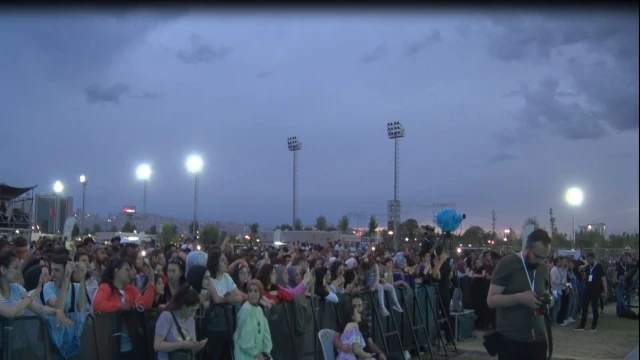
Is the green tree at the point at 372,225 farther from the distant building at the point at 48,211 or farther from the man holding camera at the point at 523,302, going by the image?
the man holding camera at the point at 523,302

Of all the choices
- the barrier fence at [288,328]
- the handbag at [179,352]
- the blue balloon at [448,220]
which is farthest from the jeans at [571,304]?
the handbag at [179,352]

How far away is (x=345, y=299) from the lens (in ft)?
33.1

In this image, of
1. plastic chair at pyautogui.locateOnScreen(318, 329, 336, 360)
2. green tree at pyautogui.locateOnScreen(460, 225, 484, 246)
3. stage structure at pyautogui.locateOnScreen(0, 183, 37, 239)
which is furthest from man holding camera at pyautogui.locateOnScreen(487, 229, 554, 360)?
green tree at pyautogui.locateOnScreen(460, 225, 484, 246)

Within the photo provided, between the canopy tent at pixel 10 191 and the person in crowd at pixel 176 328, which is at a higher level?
the canopy tent at pixel 10 191

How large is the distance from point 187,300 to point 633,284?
63.7ft

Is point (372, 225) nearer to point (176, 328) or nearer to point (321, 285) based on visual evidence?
point (321, 285)

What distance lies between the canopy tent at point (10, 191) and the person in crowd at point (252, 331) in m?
28.0

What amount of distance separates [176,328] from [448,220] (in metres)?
9.93

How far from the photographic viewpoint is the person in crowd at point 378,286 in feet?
34.9

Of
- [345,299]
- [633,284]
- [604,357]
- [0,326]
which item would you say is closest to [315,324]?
[345,299]

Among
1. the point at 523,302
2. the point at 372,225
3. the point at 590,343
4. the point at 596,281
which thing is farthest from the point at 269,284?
the point at 372,225

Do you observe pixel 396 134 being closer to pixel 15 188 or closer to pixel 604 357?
pixel 15 188

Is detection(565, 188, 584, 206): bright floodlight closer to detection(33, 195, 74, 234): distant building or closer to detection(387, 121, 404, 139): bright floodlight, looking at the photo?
detection(387, 121, 404, 139): bright floodlight

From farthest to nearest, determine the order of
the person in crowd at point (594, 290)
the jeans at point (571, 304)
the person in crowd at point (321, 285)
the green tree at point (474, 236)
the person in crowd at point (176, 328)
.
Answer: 1. the green tree at point (474, 236)
2. the jeans at point (571, 304)
3. the person in crowd at point (594, 290)
4. the person in crowd at point (321, 285)
5. the person in crowd at point (176, 328)
